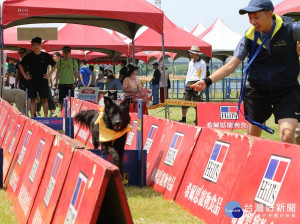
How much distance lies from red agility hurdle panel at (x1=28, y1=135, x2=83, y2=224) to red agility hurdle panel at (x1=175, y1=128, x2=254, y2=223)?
1.44m

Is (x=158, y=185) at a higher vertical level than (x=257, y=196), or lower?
lower

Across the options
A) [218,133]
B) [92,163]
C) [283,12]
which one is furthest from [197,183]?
[283,12]

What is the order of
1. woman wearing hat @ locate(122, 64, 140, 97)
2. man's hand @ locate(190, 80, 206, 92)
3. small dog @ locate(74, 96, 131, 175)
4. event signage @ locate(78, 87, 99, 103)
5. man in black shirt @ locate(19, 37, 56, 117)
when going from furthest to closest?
event signage @ locate(78, 87, 99, 103), woman wearing hat @ locate(122, 64, 140, 97), man in black shirt @ locate(19, 37, 56, 117), small dog @ locate(74, 96, 131, 175), man's hand @ locate(190, 80, 206, 92)

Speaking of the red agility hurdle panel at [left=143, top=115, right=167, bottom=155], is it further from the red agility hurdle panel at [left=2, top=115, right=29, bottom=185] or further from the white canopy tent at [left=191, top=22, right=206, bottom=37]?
the white canopy tent at [left=191, top=22, right=206, bottom=37]

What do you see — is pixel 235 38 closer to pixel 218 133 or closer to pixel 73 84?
pixel 73 84

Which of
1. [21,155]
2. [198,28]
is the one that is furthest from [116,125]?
[198,28]

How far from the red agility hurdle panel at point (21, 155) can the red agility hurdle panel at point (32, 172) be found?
68mm

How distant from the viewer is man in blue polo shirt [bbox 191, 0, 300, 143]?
5.25 meters

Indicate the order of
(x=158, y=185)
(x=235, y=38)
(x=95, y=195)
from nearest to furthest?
(x=95, y=195) < (x=158, y=185) < (x=235, y=38)

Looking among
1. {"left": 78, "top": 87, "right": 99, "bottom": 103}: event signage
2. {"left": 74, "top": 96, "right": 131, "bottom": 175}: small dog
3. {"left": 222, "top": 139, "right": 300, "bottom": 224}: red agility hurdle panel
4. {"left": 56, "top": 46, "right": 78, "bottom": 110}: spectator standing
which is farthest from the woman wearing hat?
{"left": 222, "top": 139, "right": 300, "bottom": 224}: red agility hurdle panel

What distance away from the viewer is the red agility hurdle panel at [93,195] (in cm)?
304

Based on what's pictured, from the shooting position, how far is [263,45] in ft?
17.5

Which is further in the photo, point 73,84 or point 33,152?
point 73,84

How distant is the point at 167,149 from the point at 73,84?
9.71 m
